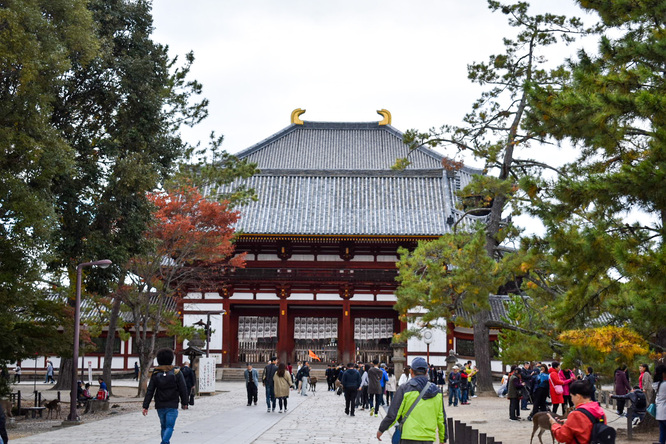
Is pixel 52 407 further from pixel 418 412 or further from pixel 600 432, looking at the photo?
pixel 600 432

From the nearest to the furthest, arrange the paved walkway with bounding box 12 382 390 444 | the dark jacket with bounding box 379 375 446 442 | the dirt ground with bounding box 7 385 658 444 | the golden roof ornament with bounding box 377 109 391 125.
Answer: the dark jacket with bounding box 379 375 446 442 → the paved walkway with bounding box 12 382 390 444 → the dirt ground with bounding box 7 385 658 444 → the golden roof ornament with bounding box 377 109 391 125

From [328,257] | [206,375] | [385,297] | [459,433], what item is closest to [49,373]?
[206,375]

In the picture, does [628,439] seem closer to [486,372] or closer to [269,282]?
[486,372]

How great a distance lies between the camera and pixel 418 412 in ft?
22.6

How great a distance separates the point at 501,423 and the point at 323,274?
64.0 ft

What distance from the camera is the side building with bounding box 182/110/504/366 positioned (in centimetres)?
3447

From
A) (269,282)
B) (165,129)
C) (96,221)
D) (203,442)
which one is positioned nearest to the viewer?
(203,442)

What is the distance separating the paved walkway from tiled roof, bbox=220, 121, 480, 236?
622 inches

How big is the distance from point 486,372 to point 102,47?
15.5 metres

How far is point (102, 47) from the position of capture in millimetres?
17125

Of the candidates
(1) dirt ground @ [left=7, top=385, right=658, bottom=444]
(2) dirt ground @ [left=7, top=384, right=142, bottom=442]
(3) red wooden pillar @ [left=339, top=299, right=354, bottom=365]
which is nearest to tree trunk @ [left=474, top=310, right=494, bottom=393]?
(1) dirt ground @ [left=7, top=385, right=658, bottom=444]

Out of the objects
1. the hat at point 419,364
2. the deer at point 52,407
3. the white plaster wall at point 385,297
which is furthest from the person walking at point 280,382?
the white plaster wall at point 385,297

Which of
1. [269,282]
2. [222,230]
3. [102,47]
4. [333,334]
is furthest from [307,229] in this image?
[102,47]

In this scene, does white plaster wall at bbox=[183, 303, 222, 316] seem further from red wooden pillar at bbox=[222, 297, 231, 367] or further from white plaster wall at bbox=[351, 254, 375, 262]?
white plaster wall at bbox=[351, 254, 375, 262]
